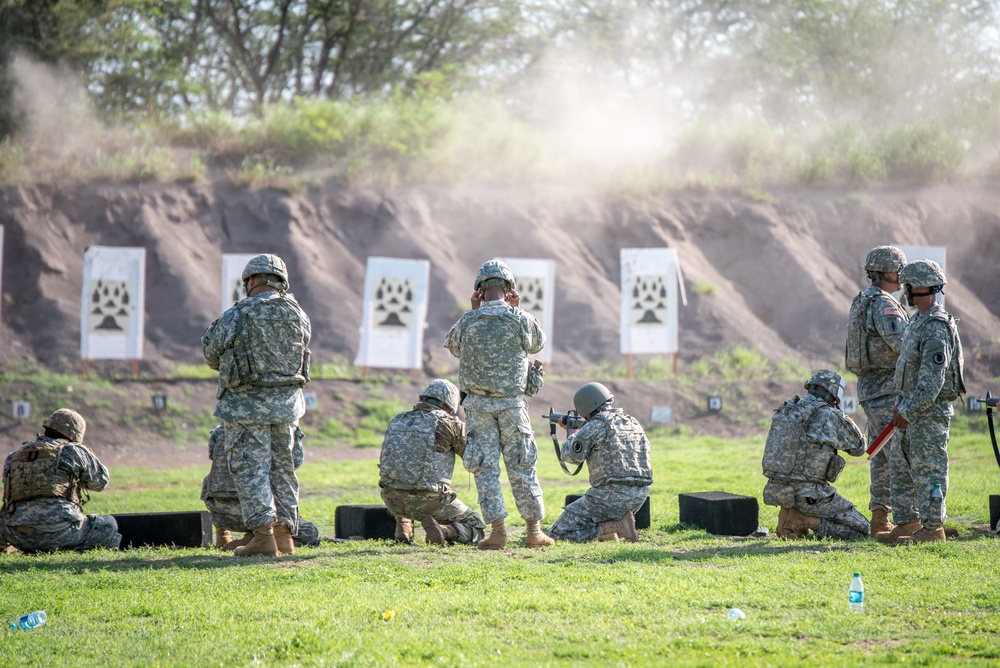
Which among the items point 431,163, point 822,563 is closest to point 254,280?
point 822,563

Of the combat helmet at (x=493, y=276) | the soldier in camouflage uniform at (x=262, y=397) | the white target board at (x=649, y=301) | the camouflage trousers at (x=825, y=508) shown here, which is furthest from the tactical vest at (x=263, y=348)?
the white target board at (x=649, y=301)

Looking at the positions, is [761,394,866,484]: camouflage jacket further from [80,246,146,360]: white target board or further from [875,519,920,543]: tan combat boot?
[80,246,146,360]: white target board

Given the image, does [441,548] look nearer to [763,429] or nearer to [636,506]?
[636,506]

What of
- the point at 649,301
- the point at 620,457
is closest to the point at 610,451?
the point at 620,457

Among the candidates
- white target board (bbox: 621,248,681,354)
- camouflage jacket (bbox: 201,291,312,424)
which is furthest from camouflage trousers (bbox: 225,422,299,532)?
white target board (bbox: 621,248,681,354)

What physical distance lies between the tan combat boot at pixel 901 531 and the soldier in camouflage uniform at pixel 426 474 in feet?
10.7

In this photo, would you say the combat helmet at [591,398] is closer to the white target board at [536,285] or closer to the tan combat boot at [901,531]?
the tan combat boot at [901,531]

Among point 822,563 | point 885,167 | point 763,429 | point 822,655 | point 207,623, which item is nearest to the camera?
point 822,655

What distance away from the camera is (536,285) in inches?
856

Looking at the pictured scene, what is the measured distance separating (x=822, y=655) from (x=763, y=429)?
47.9 feet

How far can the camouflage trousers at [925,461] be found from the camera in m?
8.37

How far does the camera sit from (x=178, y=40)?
29234 mm

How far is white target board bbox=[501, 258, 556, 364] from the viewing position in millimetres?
21562

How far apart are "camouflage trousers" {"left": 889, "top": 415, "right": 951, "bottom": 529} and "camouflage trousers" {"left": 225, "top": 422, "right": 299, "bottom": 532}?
4.76m
